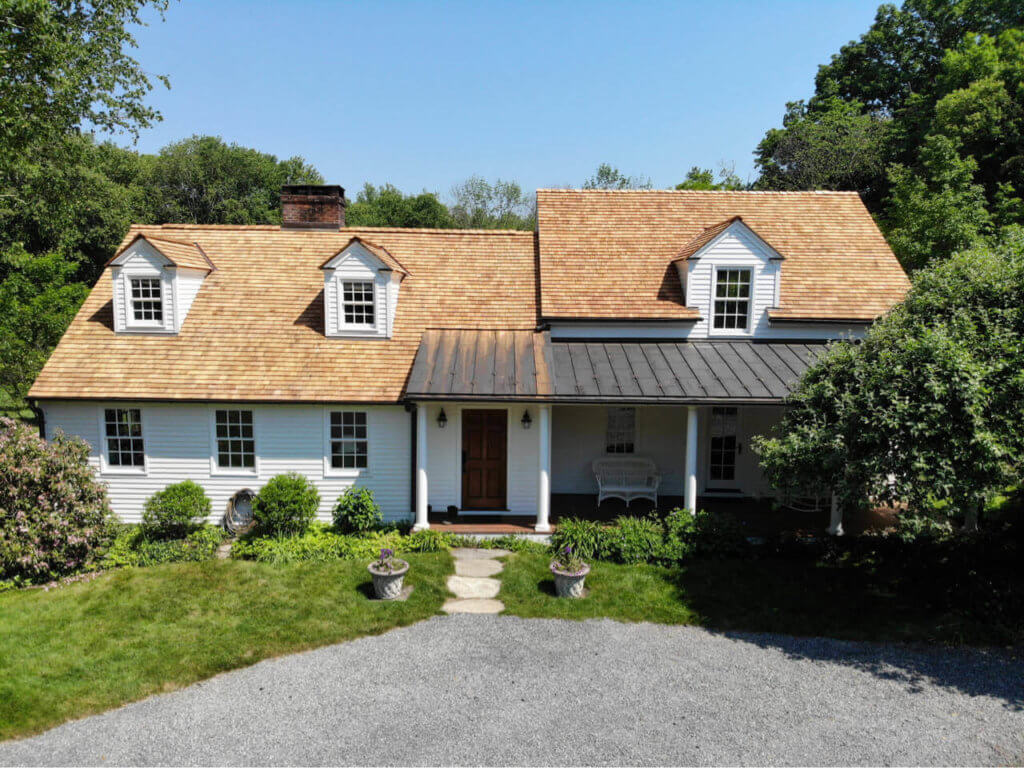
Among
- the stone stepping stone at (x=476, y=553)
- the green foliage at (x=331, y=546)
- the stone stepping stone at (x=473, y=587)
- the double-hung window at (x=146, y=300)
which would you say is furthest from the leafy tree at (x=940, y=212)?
the double-hung window at (x=146, y=300)

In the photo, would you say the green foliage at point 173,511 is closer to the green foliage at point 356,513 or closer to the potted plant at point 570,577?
the green foliage at point 356,513

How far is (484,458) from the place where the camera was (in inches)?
582

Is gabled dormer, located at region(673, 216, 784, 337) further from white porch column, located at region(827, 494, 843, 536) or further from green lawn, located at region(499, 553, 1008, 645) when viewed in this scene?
green lawn, located at region(499, 553, 1008, 645)

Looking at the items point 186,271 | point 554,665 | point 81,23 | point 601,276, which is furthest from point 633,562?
point 81,23

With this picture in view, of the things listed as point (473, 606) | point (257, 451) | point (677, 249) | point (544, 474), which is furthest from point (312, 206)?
point (473, 606)

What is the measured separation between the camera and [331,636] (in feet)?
31.7

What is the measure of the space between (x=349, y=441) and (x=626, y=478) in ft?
22.6

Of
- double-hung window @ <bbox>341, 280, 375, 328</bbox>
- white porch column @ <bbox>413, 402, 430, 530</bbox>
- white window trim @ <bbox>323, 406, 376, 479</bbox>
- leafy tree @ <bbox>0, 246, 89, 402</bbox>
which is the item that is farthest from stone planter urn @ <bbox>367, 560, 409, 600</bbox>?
leafy tree @ <bbox>0, 246, 89, 402</bbox>

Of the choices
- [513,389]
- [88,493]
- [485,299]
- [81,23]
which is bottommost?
[88,493]

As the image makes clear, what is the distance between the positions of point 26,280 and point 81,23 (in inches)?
314

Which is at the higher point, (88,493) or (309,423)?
(309,423)

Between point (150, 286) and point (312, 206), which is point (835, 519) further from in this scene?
point (150, 286)

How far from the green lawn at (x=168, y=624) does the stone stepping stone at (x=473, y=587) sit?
242mm

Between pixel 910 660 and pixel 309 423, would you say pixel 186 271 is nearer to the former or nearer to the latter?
pixel 309 423
